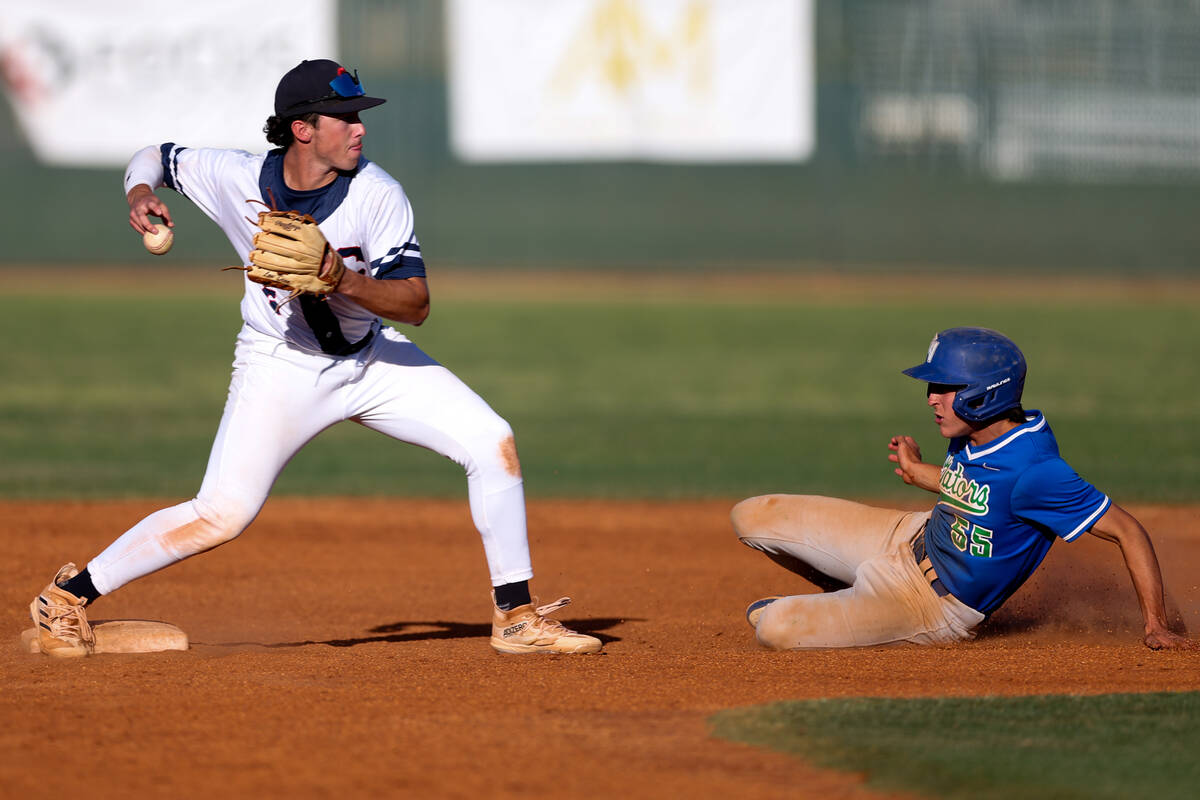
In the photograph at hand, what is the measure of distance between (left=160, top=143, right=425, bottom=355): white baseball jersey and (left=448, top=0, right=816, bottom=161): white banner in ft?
52.6

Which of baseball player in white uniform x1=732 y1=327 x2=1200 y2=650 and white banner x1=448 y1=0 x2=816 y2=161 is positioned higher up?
white banner x1=448 y1=0 x2=816 y2=161

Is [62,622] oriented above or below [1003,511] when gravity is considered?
below

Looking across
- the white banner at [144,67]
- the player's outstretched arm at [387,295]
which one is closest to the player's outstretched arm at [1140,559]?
the player's outstretched arm at [387,295]

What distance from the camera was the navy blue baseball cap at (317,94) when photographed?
14.0 ft

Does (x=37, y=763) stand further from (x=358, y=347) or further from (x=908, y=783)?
(x=908, y=783)

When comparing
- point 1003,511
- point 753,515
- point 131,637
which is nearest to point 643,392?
point 753,515

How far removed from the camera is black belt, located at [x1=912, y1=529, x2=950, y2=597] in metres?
4.54

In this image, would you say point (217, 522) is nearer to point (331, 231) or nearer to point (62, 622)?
point (62, 622)

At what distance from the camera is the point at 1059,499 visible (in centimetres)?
423

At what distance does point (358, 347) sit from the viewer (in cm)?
441

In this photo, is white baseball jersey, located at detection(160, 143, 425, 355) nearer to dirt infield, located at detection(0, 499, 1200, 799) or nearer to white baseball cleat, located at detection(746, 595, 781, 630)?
dirt infield, located at detection(0, 499, 1200, 799)

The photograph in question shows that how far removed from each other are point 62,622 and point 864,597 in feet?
8.30

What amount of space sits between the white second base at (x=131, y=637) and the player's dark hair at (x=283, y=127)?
5.39 ft

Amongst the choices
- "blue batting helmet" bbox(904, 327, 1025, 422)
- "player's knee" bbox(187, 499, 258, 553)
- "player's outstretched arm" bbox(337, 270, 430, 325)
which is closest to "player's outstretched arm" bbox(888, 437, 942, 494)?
"blue batting helmet" bbox(904, 327, 1025, 422)
